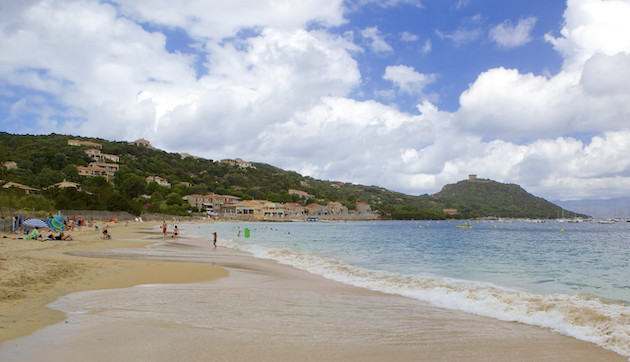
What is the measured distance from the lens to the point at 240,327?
651 cm

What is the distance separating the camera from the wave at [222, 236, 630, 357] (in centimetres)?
665

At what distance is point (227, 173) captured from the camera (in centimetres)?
16100

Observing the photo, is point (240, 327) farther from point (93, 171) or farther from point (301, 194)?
point (301, 194)

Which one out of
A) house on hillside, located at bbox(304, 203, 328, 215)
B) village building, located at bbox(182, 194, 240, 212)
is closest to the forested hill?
village building, located at bbox(182, 194, 240, 212)

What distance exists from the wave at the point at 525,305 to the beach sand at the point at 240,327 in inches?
17.1

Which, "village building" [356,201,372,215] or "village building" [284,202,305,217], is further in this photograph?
"village building" [356,201,372,215]

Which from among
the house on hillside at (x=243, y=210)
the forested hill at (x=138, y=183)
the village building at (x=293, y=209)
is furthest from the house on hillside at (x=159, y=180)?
the village building at (x=293, y=209)

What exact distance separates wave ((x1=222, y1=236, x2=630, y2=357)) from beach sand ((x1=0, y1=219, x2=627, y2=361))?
43 centimetres

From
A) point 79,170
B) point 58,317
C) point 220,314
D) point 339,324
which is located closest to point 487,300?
point 339,324

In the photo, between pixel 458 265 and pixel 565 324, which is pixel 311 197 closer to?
pixel 458 265

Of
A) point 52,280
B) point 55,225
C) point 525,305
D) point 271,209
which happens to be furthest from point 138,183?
point 525,305

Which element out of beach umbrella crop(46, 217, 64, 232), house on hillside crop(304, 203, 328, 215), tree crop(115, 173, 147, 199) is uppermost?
tree crop(115, 173, 147, 199)

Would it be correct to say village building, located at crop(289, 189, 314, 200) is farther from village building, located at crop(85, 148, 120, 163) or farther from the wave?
the wave

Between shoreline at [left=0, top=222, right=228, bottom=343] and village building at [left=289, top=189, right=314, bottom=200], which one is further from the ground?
village building at [left=289, top=189, right=314, bottom=200]
